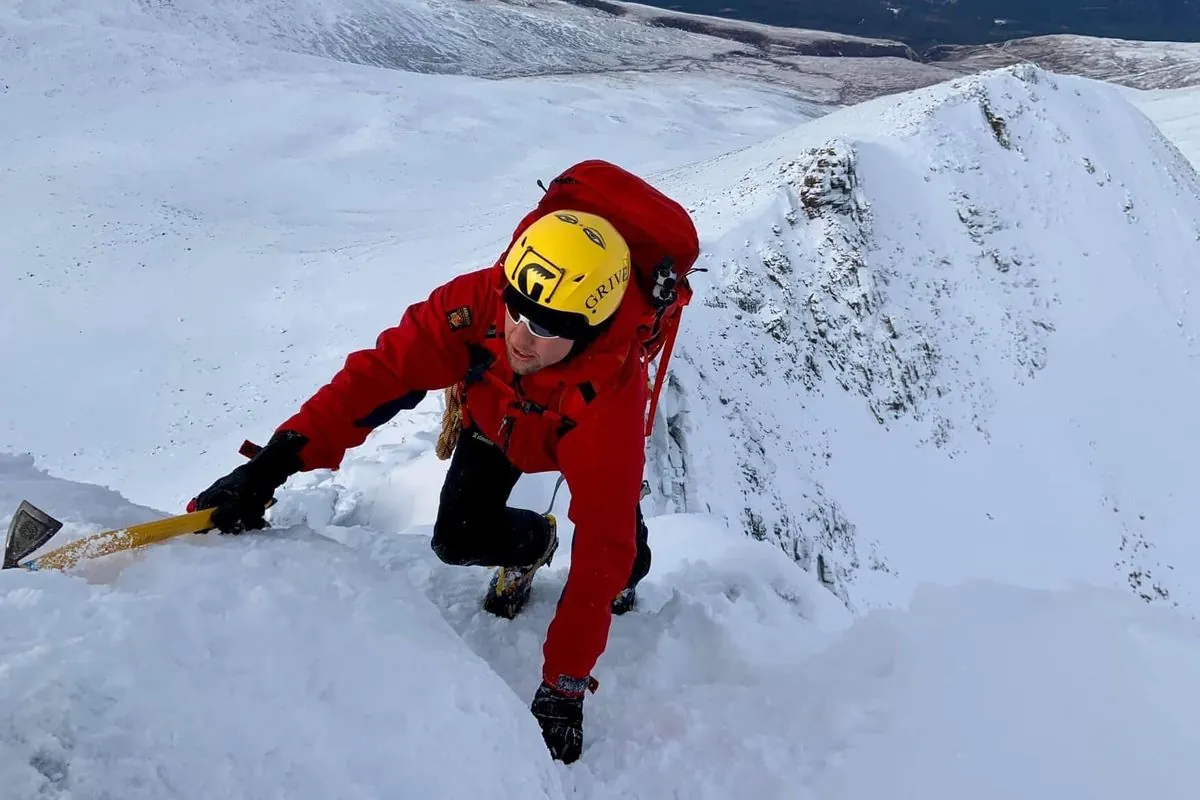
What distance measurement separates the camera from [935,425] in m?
17.6

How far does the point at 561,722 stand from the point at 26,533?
6.26 feet

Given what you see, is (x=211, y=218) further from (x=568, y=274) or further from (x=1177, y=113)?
(x=1177, y=113)

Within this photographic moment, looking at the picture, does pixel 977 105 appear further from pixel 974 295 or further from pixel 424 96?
pixel 424 96

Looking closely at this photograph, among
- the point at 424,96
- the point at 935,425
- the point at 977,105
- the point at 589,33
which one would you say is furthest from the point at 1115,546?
the point at 589,33

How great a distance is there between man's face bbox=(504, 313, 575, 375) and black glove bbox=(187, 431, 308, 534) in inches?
38.9

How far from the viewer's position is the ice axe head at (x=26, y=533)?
7.73 feet

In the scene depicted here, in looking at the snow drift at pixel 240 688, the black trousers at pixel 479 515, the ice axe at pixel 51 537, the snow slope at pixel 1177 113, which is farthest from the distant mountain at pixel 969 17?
the ice axe at pixel 51 537

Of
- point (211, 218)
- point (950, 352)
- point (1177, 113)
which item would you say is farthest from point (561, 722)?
point (1177, 113)

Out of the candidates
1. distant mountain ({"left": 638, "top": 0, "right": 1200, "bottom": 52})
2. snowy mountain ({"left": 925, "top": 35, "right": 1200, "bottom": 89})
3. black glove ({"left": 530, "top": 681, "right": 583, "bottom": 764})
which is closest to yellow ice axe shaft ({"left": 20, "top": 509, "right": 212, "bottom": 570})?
black glove ({"left": 530, "top": 681, "right": 583, "bottom": 764})

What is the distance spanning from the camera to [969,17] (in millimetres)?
100938

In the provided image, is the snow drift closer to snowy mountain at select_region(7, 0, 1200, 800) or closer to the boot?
snowy mountain at select_region(7, 0, 1200, 800)

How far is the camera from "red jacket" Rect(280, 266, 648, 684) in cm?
289

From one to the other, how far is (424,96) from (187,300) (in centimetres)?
2785

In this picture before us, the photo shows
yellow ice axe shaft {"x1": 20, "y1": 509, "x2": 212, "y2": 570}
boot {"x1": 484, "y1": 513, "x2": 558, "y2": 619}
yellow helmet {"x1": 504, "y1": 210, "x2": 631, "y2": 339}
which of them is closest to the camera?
yellow ice axe shaft {"x1": 20, "y1": 509, "x2": 212, "y2": 570}
